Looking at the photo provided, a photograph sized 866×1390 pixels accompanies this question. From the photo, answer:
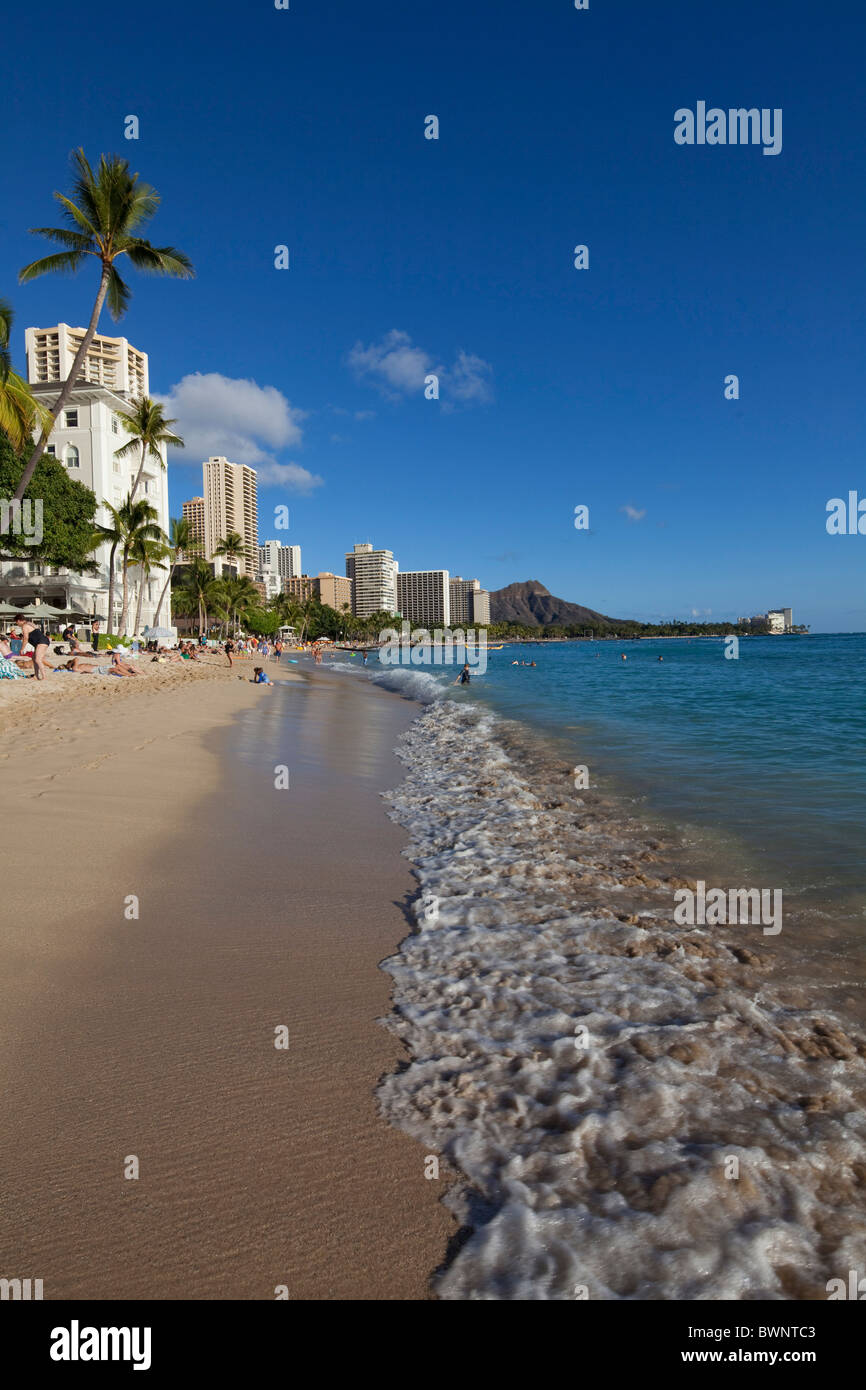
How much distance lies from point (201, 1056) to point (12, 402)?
68.6 feet

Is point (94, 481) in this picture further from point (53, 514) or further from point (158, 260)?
point (158, 260)

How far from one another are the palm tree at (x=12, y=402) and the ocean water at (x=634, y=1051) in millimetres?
17219

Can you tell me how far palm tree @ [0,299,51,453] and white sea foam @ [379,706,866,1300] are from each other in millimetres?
19319

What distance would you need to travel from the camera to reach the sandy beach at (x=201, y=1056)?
7.14ft

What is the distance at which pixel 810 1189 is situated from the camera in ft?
8.31

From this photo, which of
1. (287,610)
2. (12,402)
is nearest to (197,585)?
(287,610)

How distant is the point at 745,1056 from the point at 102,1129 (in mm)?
3000

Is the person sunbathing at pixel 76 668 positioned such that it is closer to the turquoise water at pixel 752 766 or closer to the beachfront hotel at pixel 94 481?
the beachfront hotel at pixel 94 481

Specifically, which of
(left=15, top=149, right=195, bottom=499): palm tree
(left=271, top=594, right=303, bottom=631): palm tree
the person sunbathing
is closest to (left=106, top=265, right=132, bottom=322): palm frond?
(left=15, top=149, right=195, bottom=499): palm tree

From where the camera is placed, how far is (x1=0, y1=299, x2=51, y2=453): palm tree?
17969 mm

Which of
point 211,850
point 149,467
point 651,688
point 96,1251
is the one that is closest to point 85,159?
point 211,850

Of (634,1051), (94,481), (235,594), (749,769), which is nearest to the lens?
(634,1051)

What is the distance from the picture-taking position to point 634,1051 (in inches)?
134
